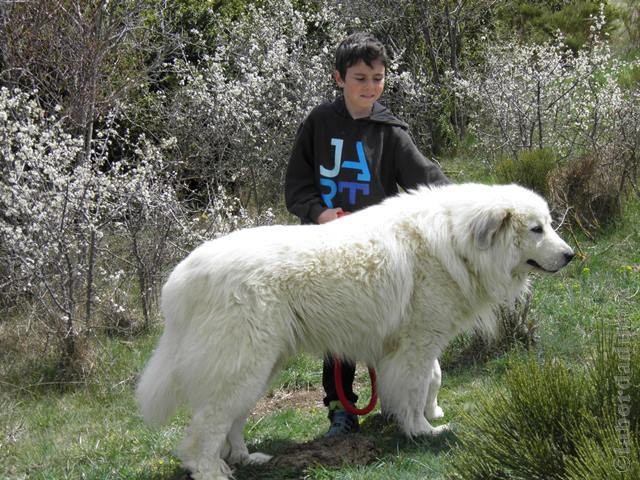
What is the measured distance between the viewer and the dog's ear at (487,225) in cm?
439

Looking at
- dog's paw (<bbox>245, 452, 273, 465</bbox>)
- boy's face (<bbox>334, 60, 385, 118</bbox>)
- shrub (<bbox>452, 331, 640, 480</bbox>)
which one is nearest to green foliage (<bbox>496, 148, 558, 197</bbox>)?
boy's face (<bbox>334, 60, 385, 118</bbox>)

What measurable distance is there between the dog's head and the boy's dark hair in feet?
3.34

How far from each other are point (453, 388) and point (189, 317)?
85.7 inches

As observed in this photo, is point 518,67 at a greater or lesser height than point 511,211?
greater

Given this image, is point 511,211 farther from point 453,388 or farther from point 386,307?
point 453,388

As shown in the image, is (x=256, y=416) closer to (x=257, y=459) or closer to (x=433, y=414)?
(x=257, y=459)

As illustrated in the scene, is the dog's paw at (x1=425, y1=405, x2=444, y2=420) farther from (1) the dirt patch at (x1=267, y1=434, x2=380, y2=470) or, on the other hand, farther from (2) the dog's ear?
(2) the dog's ear

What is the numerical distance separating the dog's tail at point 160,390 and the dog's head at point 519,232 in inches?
70.0

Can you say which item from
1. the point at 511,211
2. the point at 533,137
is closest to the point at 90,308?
the point at 511,211

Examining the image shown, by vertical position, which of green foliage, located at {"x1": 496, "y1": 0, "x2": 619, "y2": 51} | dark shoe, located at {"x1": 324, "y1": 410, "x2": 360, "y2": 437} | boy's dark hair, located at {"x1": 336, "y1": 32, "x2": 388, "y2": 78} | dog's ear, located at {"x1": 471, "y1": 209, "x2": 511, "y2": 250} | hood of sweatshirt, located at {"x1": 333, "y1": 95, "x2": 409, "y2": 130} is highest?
green foliage, located at {"x1": 496, "y1": 0, "x2": 619, "y2": 51}

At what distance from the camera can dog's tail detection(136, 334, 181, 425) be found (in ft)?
13.6

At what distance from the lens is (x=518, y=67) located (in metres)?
9.89

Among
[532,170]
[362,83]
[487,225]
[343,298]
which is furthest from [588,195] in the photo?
[343,298]

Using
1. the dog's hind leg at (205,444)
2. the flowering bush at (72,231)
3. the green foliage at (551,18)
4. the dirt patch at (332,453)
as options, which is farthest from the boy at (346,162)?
the green foliage at (551,18)
